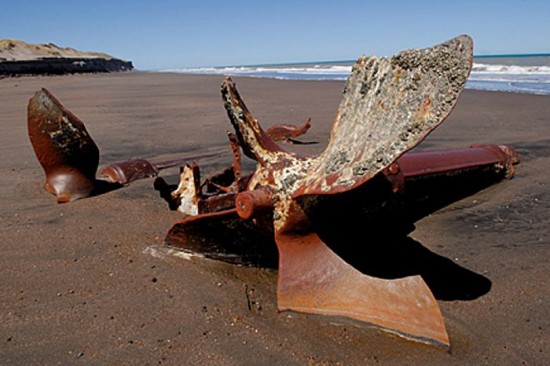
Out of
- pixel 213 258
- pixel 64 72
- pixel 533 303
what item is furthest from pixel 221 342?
pixel 64 72

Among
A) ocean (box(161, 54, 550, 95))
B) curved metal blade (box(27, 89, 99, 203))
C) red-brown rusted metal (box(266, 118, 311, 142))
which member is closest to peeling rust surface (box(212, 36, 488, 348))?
curved metal blade (box(27, 89, 99, 203))

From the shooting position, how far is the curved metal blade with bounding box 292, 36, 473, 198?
1591 mm

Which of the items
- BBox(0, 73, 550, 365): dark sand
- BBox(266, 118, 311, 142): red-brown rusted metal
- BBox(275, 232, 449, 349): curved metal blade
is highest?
BBox(266, 118, 311, 142): red-brown rusted metal

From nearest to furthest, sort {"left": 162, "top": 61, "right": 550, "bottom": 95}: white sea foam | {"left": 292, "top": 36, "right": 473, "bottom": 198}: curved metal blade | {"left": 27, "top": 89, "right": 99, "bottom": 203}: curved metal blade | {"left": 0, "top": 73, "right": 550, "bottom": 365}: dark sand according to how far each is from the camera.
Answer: {"left": 292, "top": 36, "right": 473, "bottom": 198}: curved metal blade < {"left": 0, "top": 73, "right": 550, "bottom": 365}: dark sand < {"left": 27, "top": 89, "right": 99, "bottom": 203}: curved metal blade < {"left": 162, "top": 61, "right": 550, "bottom": 95}: white sea foam

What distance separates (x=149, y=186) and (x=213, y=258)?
5.33 ft

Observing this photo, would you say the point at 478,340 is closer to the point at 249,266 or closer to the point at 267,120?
the point at 249,266

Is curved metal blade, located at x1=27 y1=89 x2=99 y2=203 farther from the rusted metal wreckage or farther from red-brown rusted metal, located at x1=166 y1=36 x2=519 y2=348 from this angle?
red-brown rusted metal, located at x1=166 y1=36 x2=519 y2=348

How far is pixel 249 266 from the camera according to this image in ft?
8.35

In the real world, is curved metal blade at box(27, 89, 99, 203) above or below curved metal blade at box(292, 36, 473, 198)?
below

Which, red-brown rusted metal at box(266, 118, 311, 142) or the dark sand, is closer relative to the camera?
the dark sand

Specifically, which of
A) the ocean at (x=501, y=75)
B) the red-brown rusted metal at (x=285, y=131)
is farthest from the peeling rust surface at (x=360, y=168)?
the ocean at (x=501, y=75)

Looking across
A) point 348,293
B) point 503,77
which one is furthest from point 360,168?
point 503,77

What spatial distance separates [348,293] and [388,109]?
0.76 m

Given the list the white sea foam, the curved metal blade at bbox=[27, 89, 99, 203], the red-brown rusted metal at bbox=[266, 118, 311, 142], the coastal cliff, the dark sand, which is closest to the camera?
the dark sand
